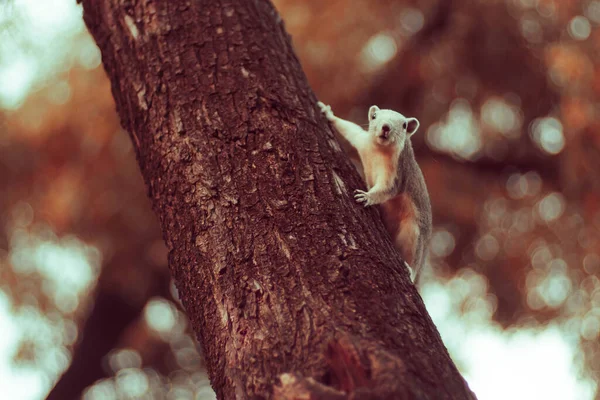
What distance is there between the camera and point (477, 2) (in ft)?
18.4

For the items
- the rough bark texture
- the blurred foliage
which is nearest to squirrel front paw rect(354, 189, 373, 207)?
the rough bark texture

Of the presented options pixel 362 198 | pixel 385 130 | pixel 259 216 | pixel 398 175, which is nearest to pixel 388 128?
pixel 385 130

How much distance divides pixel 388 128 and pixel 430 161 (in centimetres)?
249

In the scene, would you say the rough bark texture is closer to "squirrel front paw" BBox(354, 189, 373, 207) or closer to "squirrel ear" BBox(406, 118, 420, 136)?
"squirrel front paw" BBox(354, 189, 373, 207)

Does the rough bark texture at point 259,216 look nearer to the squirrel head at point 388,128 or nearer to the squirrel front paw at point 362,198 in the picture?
the squirrel front paw at point 362,198

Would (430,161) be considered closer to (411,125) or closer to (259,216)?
(411,125)

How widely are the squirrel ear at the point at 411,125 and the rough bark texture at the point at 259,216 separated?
103 cm

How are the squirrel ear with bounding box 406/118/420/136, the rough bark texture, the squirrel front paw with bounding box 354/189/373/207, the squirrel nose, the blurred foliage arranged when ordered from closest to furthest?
the rough bark texture < the squirrel front paw with bounding box 354/189/373/207 < the squirrel nose < the squirrel ear with bounding box 406/118/420/136 < the blurred foliage

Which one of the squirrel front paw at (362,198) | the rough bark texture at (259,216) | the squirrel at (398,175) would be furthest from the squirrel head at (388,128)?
the squirrel front paw at (362,198)

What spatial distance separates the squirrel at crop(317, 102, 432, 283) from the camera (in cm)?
333

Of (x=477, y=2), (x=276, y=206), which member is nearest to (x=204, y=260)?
(x=276, y=206)

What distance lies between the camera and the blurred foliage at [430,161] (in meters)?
5.36

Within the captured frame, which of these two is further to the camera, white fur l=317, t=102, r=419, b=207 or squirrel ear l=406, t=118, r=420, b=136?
squirrel ear l=406, t=118, r=420, b=136

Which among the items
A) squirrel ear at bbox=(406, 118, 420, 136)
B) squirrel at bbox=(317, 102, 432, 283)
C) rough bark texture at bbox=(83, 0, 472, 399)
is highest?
squirrel ear at bbox=(406, 118, 420, 136)
